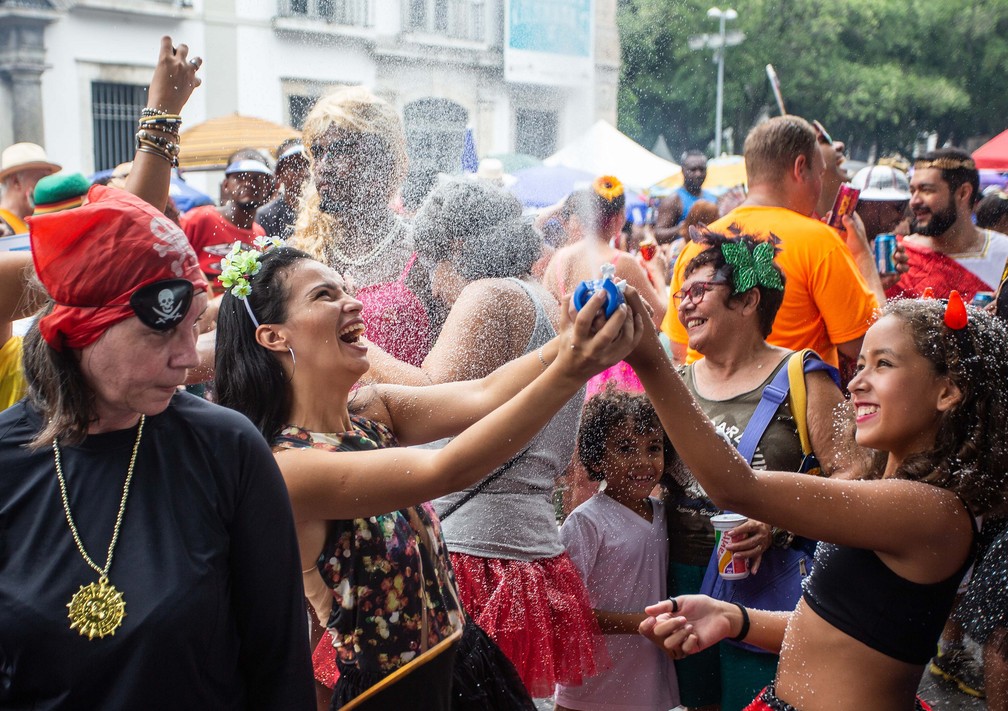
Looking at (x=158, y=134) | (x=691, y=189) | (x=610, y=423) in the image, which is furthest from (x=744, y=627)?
(x=691, y=189)

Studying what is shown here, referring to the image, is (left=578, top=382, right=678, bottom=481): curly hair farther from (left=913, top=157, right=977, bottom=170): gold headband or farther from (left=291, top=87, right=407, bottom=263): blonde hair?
(left=913, top=157, right=977, bottom=170): gold headband

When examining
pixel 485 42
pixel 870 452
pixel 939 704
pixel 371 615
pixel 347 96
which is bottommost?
pixel 939 704

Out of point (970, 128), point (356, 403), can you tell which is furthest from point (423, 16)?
point (970, 128)

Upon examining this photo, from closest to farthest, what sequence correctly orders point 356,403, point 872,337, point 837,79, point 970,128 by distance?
point 872,337
point 356,403
point 837,79
point 970,128

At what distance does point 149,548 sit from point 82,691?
0.24 m

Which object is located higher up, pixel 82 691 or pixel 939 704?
pixel 82 691

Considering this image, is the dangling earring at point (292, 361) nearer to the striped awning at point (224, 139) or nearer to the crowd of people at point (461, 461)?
the crowd of people at point (461, 461)

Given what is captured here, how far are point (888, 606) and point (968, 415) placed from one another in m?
0.47

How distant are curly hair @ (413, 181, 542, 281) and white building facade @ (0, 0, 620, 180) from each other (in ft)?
3.01

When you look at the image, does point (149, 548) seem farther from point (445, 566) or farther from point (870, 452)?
point (870, 452)

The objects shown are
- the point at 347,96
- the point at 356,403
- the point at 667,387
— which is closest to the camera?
the point at 667,387

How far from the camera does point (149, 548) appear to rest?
173 cm

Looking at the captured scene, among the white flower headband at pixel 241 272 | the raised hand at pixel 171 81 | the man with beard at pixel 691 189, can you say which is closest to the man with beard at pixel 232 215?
the raised hand at pixel 171 81

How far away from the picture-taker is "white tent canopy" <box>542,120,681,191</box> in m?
9.98
